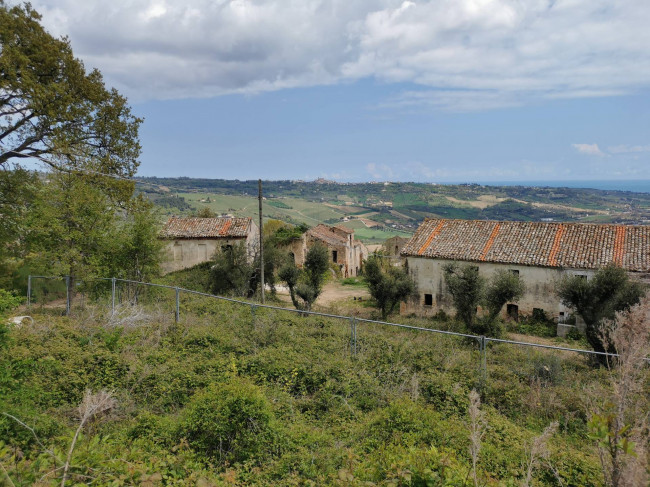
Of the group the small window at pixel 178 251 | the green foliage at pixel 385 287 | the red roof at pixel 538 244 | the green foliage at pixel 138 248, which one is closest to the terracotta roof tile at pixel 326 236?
the small window at pixel 178 251

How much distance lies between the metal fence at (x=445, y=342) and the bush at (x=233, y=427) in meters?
4.70

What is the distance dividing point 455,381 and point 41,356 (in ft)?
37.7

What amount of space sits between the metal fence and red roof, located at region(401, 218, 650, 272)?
8.81m

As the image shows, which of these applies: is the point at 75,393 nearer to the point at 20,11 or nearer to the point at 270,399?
the point at 270,399

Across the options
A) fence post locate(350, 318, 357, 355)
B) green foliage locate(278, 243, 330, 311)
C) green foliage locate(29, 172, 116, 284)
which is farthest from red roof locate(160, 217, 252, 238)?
fence post locate(350, 318, 357, 355)

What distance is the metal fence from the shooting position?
39.5ft

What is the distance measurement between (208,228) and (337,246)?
14.2 m

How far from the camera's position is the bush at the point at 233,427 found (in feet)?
27.0

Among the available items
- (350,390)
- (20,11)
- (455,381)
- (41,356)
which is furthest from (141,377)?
(20,11)

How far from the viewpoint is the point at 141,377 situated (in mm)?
11367

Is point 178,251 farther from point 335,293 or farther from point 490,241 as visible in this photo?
point 490,241

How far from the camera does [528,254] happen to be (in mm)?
25359

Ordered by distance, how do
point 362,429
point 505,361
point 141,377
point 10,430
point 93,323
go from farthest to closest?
point 93,323, point 505,361, point 141,377, point 362,429, point 10,430

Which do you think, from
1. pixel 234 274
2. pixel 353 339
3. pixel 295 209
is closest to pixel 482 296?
pixel 353 339
